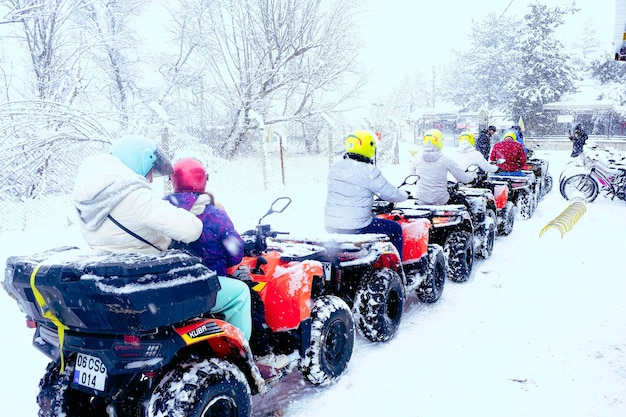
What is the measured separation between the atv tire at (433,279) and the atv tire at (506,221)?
391cm

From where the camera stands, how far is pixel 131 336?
2.41 meters

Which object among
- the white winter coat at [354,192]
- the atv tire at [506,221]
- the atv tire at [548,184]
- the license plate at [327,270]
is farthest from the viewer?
the atv tire at [548,184]

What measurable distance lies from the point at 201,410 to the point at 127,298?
771 mm

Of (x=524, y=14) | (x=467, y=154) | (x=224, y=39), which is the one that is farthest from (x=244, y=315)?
(x=524, y=14)

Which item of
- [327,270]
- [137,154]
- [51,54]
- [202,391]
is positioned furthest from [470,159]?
[51,54]

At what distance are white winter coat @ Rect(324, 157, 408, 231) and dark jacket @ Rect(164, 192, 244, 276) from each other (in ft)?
7.15

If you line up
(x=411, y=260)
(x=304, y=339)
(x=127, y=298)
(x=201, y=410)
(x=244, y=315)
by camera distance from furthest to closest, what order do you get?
(x=411, y=260) → (x=304, y=339) → (x=244, y=315) → (x=201, y=410) → (x=127, y=298)

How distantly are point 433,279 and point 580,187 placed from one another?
8968 millimetres

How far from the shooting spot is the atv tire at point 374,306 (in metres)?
4.54

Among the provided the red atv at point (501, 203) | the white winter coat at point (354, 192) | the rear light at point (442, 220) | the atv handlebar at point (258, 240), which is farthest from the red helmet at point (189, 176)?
the red atv at point (501, 203)

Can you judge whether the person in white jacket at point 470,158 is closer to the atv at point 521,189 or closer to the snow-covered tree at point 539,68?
the atv at point 521,189

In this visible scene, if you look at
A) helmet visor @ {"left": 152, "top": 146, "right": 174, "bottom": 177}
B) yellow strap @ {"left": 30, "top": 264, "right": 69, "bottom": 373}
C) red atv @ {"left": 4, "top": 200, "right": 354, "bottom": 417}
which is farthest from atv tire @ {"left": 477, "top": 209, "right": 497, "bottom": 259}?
yellow strap @ {"left": 30, "top": 264, "right": 69, "bottom": 373}

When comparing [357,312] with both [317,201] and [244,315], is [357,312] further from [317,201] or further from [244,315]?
[317,201]

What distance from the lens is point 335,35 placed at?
1667cm
